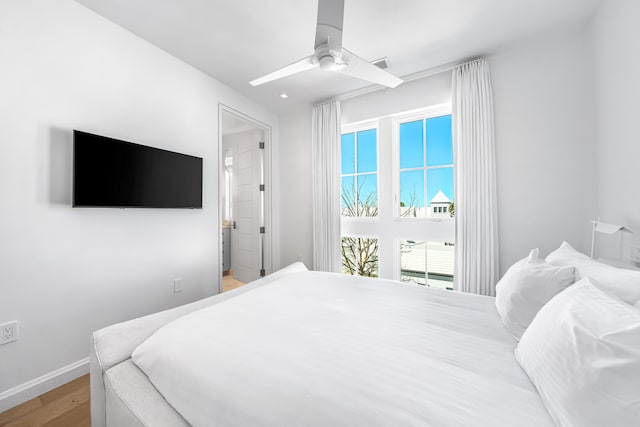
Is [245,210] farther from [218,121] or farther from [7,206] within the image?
[7,206]

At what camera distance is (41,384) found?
64.6 inches

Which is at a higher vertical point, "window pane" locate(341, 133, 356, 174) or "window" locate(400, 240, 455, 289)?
"window pane" locate(341, 133, 356, 174)

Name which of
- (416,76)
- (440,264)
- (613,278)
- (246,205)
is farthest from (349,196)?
(613,278)

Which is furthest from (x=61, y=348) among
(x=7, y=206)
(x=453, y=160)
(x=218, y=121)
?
(x=453, y=160)

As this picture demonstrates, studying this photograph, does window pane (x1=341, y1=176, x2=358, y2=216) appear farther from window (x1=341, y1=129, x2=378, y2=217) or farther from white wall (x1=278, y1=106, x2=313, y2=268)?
white wall (x1=278, y1=106, x2=313, y2=268)

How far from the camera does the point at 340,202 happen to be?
3.33 metres

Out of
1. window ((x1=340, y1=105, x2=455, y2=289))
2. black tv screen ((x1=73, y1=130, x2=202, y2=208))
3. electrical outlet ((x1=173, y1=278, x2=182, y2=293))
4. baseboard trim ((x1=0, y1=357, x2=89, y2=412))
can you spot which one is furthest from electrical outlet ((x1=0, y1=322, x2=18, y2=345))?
window ((x1=340, y1=105, x2=455, y2=289))

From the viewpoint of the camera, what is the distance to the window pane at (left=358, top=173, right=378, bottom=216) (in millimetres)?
3250

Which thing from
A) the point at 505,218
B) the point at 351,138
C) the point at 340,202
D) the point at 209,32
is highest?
the point at 209,32

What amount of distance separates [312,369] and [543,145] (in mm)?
2747

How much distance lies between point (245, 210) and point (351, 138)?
2031 millimetres

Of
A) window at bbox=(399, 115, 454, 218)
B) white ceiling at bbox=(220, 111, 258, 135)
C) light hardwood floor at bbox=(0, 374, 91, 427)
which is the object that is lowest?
light hardwood floor at bbox=(0, 374, 91, 427)

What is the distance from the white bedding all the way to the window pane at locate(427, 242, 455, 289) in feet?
4.89

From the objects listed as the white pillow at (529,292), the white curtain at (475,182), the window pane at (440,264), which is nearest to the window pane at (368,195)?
the window pane at (440,264)
